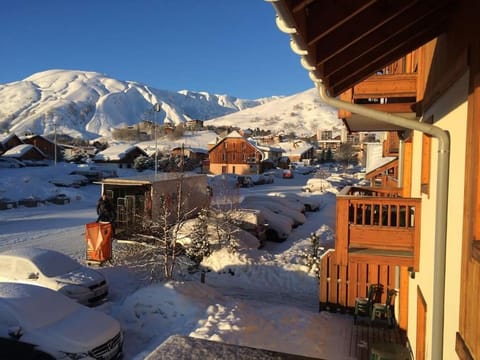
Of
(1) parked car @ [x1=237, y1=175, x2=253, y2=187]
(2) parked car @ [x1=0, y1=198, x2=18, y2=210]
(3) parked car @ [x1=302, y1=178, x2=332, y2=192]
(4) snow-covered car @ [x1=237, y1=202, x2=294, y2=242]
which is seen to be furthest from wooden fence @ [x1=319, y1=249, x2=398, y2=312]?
(1) parked car @ [x1=237, y1=175, x2=253, y2=187]

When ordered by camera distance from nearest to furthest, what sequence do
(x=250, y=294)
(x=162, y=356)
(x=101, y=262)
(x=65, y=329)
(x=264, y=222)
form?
(x=162, y=356)
(x=65, y=329)
(x=250, y=294)
(x=101, y=262)
(x=264, y=222)

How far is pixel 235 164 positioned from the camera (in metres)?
58.3

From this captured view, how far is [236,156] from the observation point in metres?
58.3

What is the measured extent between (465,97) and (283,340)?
18.9 ft

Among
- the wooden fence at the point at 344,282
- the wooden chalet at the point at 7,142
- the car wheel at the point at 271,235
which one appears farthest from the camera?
the wooden chalet at the point at 7,142

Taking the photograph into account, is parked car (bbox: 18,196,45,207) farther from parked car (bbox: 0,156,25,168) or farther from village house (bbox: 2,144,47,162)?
village house (bbox: 2,144,47,162)

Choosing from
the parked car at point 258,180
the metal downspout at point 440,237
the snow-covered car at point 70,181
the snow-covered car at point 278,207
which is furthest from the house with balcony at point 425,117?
the parked car at point 258,180

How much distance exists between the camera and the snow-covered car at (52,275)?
28.9 ft

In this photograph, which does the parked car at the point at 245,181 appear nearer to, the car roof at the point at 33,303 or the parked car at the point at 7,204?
the parked car at the point at 7,204

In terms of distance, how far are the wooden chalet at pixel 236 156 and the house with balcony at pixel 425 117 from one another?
2004 inches

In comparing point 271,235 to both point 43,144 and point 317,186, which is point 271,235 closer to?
point 317,186

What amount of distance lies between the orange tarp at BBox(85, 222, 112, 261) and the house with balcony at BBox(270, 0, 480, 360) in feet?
29.3

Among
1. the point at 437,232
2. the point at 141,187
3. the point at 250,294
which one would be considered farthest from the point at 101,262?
the point at 437,232

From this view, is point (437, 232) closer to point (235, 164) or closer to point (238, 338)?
point (238, 338)
